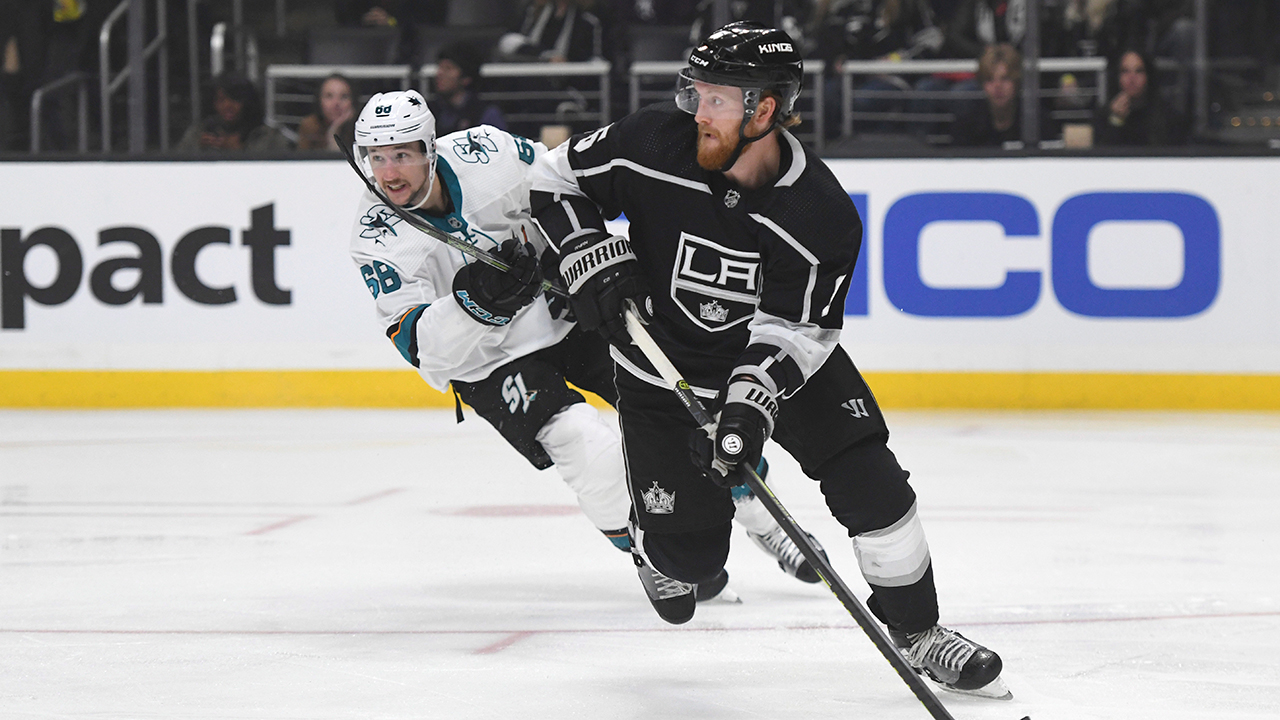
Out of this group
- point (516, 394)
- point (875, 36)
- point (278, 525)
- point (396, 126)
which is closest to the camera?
point (396, 126)

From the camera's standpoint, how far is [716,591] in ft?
10.6

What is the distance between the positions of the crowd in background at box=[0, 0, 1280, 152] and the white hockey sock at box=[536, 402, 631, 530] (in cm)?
379

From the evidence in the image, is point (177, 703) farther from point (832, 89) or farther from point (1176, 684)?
point (832, 89)

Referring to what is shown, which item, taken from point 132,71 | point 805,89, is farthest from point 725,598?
point 132,71

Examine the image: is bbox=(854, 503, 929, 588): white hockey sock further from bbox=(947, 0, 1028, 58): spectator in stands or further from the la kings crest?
bbox=(947, 0, 1028, 58): spectator in stands

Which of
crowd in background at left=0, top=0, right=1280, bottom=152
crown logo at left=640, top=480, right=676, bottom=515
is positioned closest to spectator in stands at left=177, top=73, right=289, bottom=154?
crowd in background at left=0, top=0, right=1280, bottom=152

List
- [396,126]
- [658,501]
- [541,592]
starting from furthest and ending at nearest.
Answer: [541,592]
[396,126]
[658,501]

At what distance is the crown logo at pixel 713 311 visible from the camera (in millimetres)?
2600

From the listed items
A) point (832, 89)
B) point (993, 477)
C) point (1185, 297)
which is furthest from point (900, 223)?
point (993, 477)

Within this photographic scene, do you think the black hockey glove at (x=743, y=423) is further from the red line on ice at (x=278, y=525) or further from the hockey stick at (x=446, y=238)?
the red line on ice at (x=278, y=525)

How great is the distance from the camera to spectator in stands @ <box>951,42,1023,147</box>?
6594 millimetres

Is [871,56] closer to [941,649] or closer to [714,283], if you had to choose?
[714,283]

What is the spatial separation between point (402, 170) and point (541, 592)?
0.97 meters

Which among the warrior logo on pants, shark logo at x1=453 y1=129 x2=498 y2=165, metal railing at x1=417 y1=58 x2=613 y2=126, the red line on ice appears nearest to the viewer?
the warrior logo on pants
